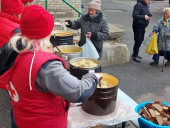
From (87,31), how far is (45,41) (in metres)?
2.41

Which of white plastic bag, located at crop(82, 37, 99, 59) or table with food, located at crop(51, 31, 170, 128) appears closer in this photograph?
table with food, located at crop(51, 31, 170, 128)

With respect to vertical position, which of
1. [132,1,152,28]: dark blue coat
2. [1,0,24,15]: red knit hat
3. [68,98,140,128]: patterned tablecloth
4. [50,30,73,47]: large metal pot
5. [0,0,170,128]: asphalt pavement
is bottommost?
[0,0,170,128]: asphalt pavement

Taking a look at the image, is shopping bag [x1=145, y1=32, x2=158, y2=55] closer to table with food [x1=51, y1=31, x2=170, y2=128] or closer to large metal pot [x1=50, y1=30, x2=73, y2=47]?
large metal pot [x1=50, y1=30, x2=73, y2=47]

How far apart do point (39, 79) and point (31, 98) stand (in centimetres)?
17

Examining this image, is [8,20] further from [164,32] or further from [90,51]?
[164,32]

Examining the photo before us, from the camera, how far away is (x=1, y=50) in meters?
2.08

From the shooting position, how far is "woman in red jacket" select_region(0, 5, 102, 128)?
1481mm

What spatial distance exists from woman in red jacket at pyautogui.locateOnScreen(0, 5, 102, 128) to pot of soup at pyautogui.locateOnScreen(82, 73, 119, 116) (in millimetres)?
496

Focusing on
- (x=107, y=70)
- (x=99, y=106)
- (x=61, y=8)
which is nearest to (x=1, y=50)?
(x=99, y=106)

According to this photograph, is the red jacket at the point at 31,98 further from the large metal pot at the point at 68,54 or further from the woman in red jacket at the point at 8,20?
the large metal pot at the point at 68,54

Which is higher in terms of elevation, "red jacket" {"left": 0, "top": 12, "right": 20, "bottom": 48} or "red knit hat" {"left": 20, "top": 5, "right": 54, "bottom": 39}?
"red knit hat" {"left": 20, "top": 5, "right": 54, "bottom": 39}

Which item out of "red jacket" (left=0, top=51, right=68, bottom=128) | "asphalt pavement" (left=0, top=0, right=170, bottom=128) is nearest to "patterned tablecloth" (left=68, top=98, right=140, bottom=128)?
"red jacket" (left=0, top=51, right=68, bottom=128)

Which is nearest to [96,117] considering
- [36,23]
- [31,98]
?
[31,98]

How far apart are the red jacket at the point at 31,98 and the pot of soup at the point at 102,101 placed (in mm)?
525
